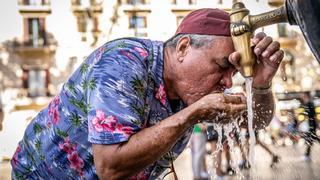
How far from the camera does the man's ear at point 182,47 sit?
187 centimetres

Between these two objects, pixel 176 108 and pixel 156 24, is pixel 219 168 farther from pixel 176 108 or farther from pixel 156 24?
pixel 156 24

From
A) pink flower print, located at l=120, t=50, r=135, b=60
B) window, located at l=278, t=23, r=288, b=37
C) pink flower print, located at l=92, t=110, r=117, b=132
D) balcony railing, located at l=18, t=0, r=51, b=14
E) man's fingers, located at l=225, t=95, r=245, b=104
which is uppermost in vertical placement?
balcony railing, located at l=18, t=0, r=51, b=14

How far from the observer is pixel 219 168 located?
7098mm

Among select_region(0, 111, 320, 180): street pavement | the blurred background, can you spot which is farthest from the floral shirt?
the blurred background

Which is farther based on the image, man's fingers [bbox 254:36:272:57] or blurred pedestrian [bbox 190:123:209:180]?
blurred pedestrian [bbox 190:123:209:180]

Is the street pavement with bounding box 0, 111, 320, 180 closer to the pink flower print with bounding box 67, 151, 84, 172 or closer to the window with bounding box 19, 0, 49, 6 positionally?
the pink flower print with bounding box 67, 151, 84, 172

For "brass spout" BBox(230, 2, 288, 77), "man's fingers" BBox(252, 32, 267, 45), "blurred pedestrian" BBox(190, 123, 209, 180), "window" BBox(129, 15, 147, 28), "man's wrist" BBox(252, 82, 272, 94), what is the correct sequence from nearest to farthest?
"brass spout" BBox(230, 2, 288, 77) → "man's fingers" BBox(252, 32, 267, 45) → "man's wrist" BBox(252, 82, 272, 94) → "blurred pedestrian" BBox(190, 123, 209, 180) → "window" BBox(129, 15, 147, 28)

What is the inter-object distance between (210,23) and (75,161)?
2.24ft

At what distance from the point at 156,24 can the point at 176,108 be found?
20633 millimetres

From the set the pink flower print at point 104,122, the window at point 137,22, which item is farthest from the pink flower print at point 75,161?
the window at point 137,22

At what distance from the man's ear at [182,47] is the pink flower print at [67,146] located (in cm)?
50

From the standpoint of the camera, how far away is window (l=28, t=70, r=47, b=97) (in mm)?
23016

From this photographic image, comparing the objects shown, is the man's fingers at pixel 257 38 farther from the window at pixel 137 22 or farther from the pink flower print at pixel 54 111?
the window at pixel 137 22

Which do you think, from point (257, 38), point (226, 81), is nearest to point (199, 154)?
point (226, 81)
